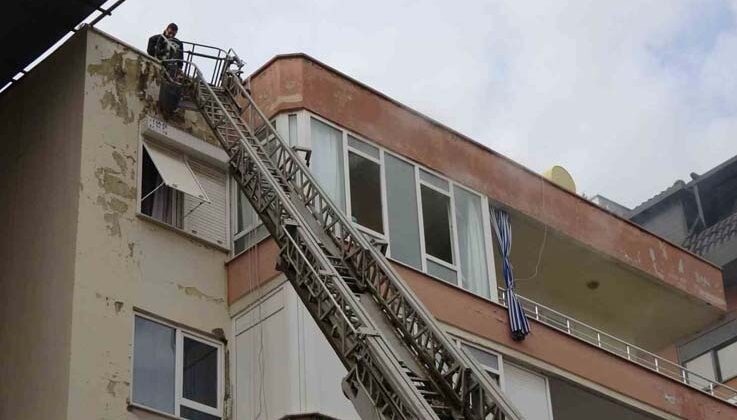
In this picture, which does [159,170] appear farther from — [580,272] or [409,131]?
[580,272]

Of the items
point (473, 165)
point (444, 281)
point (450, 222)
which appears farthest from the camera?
point (473, 165)

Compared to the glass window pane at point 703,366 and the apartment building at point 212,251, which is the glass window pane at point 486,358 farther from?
the glass window pane at point 703,366

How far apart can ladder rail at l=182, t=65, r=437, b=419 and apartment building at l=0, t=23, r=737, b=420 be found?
50.0 inches

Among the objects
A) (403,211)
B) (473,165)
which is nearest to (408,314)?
(403,211)

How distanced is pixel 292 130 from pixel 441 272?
11.1ft

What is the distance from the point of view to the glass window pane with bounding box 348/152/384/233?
2159cm

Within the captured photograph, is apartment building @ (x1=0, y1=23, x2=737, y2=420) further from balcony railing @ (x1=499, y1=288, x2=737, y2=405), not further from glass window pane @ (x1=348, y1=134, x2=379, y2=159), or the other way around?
balcony railing @ (x1=499, y1=288, x2=737, y2=405)

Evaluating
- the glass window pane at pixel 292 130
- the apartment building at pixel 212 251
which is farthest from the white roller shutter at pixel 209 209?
the glass window pane at pixel 292 130

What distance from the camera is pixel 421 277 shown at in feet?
68.9

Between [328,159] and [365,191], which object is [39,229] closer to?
[328,159]

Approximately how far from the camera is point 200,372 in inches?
776

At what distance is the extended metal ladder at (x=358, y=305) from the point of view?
15312mm

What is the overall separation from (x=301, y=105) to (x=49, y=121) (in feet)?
12.7

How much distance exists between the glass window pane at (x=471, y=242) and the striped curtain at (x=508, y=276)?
46 centimetres
